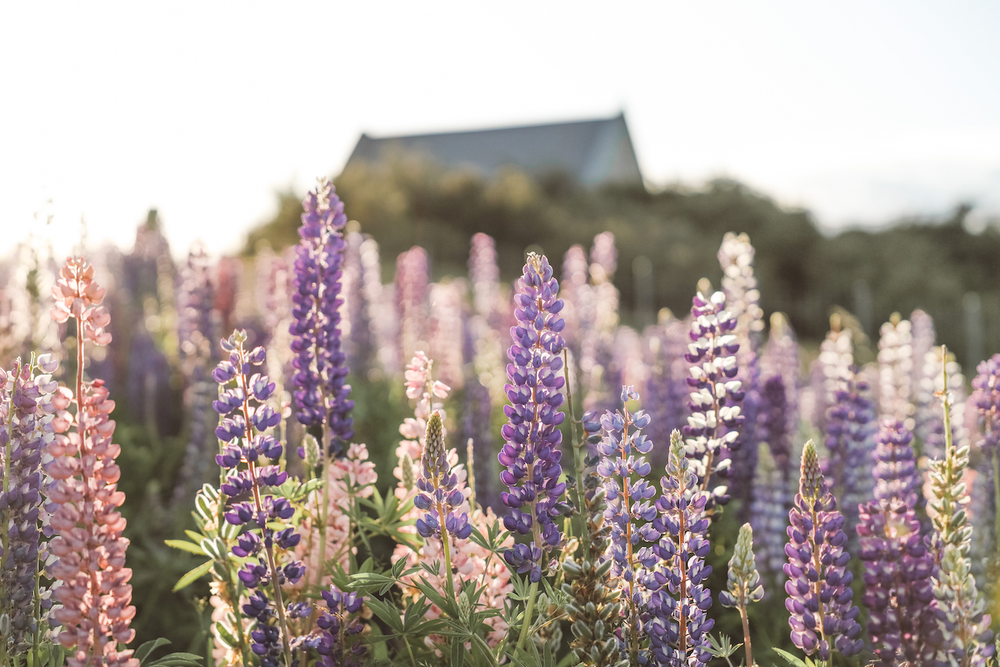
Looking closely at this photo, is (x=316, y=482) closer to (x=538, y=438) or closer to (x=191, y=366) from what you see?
(x=538, y=438)

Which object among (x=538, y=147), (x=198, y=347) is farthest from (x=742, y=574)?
(x=538, y=147)

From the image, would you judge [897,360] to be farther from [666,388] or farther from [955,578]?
[955,578]

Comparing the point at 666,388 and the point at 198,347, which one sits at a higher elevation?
the point at 198,347

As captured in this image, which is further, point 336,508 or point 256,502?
point 336,508

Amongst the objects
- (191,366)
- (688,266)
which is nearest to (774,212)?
(688,266)

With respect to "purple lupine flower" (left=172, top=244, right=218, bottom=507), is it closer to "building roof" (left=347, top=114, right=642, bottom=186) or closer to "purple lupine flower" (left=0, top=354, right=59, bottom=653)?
"purple lupine flower" (left=0, top=354, right=59, bottom=653)

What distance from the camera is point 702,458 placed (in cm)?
224

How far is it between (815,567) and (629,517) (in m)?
0.45

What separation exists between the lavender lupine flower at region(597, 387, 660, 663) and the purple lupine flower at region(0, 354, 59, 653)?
1.18 meters

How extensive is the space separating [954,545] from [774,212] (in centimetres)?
2548

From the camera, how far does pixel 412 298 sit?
239 inches

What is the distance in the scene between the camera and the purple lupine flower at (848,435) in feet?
9.77

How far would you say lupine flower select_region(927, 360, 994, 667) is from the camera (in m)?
1.65

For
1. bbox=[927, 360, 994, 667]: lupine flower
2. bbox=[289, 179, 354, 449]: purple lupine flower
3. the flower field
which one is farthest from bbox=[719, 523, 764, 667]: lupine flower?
bbox=[289, 179, 354, 449]: purple lupine flower
